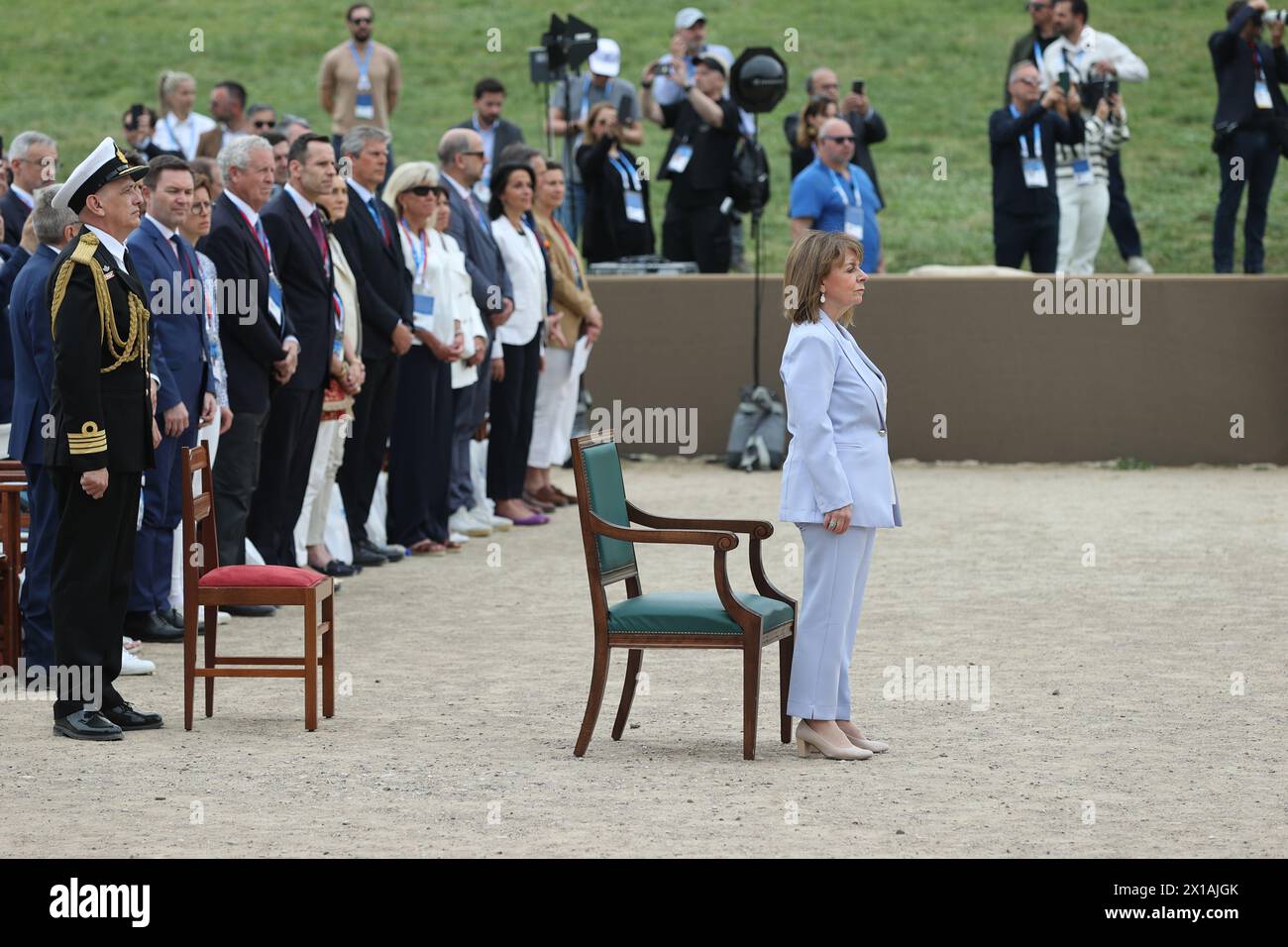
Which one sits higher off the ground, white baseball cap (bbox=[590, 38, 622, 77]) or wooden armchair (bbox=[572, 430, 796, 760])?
white baseball cap (bbox=[590, 38, 622, 77])

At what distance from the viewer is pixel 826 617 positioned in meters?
6.89

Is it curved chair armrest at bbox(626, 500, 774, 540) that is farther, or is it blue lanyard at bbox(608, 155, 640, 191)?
blue lanyard at bbox(608, 155, 640, 191)

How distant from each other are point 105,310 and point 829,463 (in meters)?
2.49

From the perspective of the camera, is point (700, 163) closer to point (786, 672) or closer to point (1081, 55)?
point (1081, 55)

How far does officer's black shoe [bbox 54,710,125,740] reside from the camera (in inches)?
285

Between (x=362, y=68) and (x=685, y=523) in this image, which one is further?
(x=362, y=68)

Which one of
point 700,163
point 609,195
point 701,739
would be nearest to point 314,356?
point 701,739

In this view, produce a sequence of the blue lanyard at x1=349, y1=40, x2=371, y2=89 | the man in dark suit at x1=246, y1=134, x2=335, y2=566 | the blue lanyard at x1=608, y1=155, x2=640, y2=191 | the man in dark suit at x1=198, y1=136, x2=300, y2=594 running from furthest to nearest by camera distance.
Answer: the blue lanyard at x1=349, y1=40, x2=371, y2=89, the blue lanyard at x1=608, y1=155, x2=640, y2=191, the man in dark suit at x1=246, y1=134, x2=335, y2=566, the man in dark suit at x1=198, y1=136, x2=300, y2=594

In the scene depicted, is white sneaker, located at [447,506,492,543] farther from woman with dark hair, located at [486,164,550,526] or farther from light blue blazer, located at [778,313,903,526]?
light blue blazer, located at [778,313,903,526]

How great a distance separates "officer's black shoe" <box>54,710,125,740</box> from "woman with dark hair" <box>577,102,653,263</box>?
967cm

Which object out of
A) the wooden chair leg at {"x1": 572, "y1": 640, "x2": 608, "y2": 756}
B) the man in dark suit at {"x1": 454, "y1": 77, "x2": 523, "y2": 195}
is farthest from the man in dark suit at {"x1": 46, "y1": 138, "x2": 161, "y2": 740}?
the man in dark suit at {"x1": 454, "y1": 77, "x2": 523, "y2": 195}

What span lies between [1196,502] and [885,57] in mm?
15586

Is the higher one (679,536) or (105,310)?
(105,310)

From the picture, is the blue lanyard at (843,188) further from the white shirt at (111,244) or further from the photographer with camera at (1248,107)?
the white shirt at (111,244)
